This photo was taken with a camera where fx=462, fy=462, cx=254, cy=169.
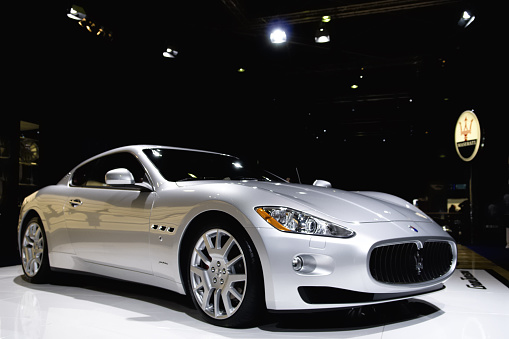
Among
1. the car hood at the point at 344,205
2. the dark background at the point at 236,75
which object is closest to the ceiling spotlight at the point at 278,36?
the dark background at the point at 236,75

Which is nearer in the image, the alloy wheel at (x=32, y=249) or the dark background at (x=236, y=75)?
the alloy wheel at (x=32, y=249)

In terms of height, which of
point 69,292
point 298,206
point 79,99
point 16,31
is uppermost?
point 16,31

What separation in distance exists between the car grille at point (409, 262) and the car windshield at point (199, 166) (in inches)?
62.9

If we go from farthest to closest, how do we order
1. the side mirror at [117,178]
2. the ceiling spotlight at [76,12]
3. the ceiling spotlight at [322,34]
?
the ceiling spotlight at [322,34] → the ceiling spotlight at [76,12] → the side mirror at [117,178]

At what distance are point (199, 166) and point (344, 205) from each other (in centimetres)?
143

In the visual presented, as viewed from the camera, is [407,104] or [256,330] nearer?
[256,330]

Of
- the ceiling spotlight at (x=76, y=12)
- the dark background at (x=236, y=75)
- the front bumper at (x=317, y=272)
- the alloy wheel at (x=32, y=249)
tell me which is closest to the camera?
the front bumper at (x=317, y=272)

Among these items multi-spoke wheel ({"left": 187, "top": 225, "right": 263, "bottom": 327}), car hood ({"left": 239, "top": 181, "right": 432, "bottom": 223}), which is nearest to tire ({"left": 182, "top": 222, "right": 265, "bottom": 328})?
multi-spoke wheel ({"left": 187, "top": 225, "right": 263, "bottom": 327})

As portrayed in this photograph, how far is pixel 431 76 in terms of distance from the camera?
45.7ft

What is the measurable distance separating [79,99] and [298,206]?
802 centimetres

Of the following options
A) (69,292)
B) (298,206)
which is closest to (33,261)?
(69,292)

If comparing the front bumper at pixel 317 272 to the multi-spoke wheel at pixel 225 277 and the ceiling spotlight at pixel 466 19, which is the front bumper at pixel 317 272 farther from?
the ceiling spotlight at pixel 466 19

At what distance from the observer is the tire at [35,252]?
443 cm

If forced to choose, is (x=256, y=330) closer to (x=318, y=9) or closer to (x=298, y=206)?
(x=298, y=206)
